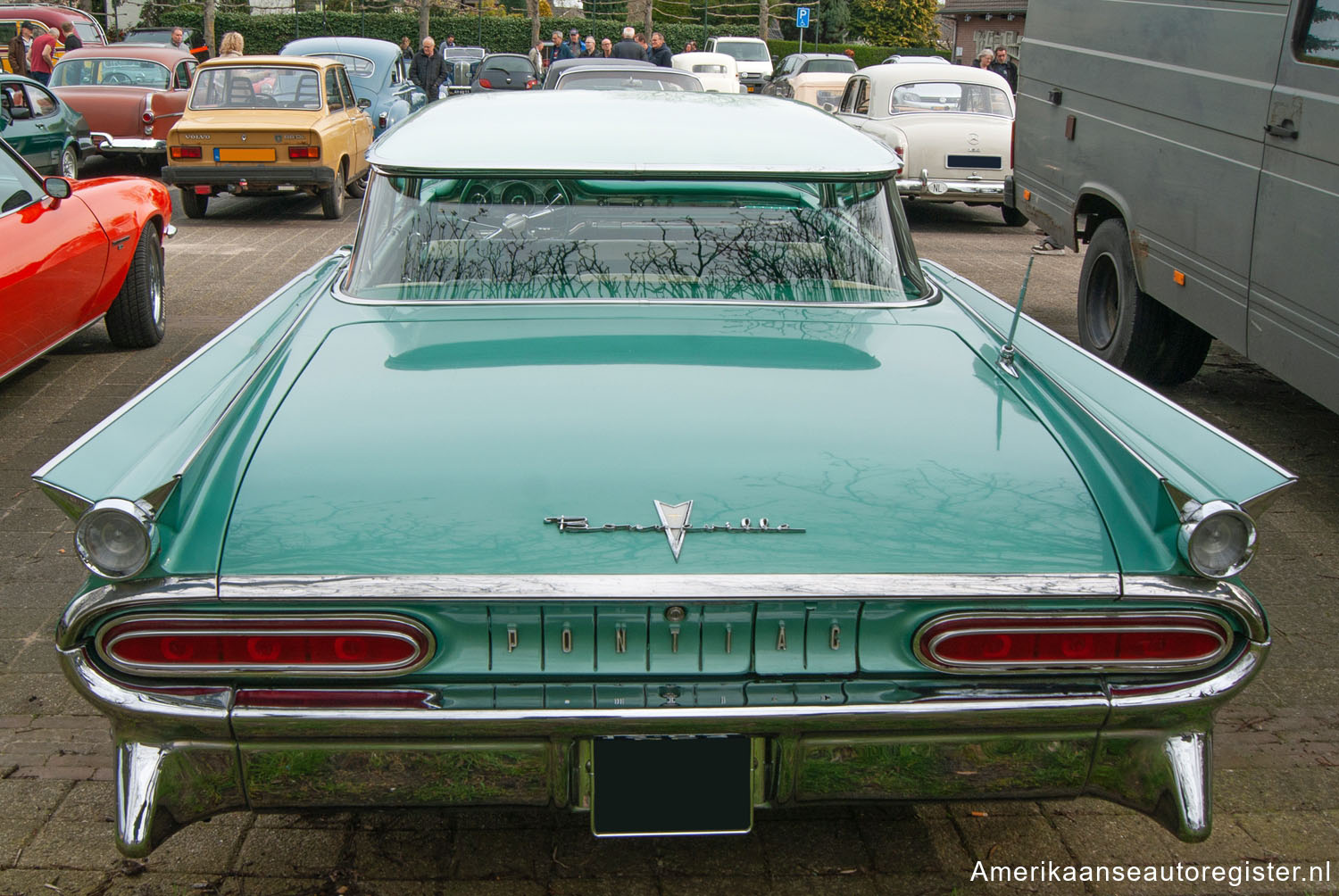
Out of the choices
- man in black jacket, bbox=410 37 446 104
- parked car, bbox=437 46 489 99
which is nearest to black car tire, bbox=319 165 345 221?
parked car, bbox=437 46 489 99

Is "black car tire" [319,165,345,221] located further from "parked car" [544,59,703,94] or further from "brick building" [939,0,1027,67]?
"brick building" [939,0,1027,67]

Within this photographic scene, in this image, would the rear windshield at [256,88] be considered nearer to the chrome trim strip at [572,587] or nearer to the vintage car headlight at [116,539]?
the vintage car headlight at [116,539]

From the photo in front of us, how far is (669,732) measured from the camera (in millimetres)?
2100

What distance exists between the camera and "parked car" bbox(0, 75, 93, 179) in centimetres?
1147

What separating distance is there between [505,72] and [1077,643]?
17.9 metres

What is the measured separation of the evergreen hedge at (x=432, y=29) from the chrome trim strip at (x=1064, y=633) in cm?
3261

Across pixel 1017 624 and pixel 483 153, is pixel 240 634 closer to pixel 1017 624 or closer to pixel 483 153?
pixel 1017 624

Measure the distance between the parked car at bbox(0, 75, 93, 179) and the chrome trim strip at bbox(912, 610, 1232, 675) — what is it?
36.6 feet

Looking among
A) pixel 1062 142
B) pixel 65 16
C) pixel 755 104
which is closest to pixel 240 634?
pixel 755 104

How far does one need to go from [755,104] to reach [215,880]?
8.98ft

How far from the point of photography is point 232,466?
231cm

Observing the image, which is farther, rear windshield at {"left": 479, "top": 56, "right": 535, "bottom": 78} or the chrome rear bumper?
rear windshield at {"left": 479, "top": 56, "right": 535, "bottom": 78}

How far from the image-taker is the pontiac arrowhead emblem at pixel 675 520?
211cm

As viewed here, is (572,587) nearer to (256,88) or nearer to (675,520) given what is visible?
(675,520)
